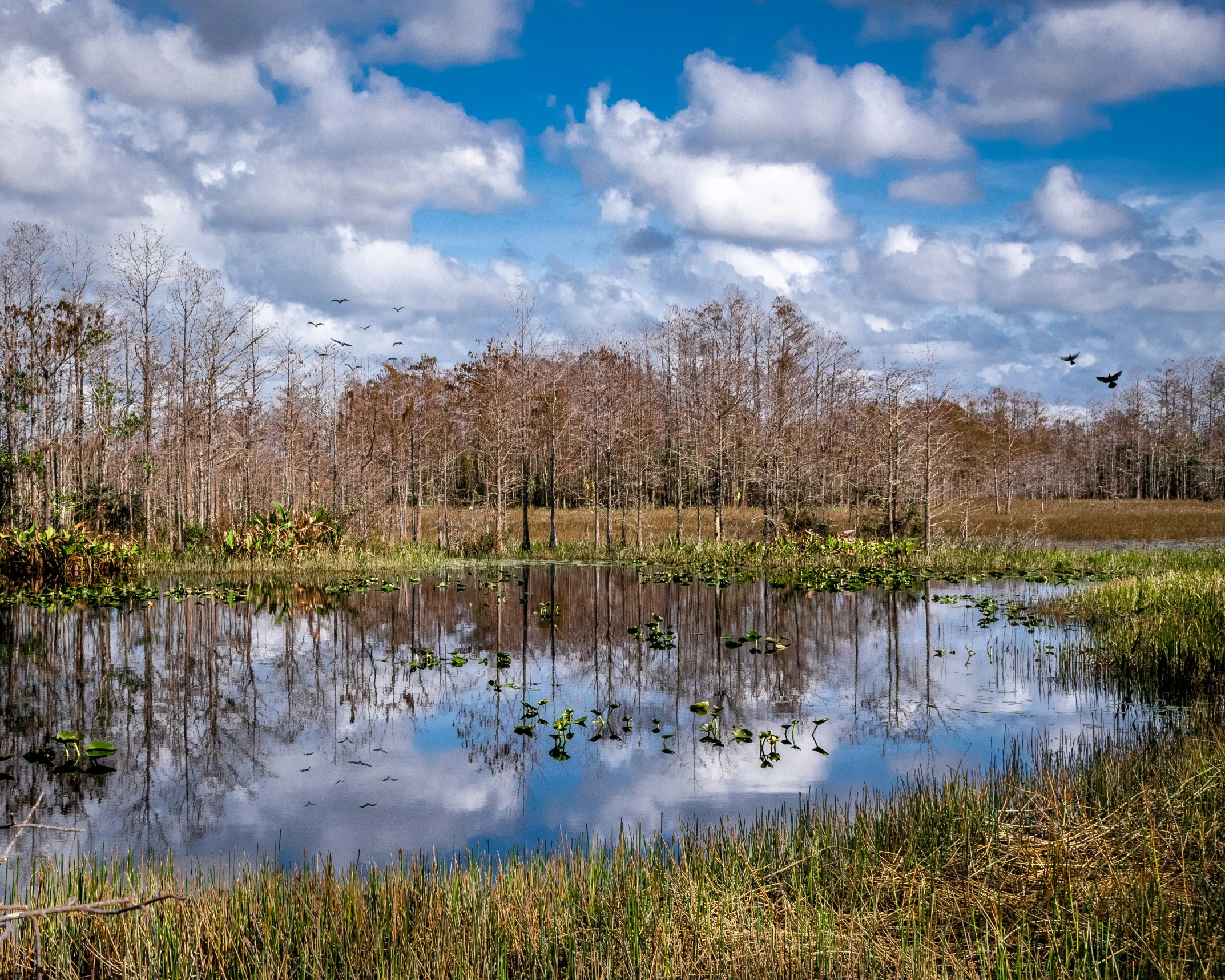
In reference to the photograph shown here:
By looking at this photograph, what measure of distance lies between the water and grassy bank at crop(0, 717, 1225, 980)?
4.54 feet

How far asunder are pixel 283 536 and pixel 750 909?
2314cm

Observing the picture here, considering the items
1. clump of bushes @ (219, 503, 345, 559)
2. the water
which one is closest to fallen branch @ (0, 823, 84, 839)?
the water

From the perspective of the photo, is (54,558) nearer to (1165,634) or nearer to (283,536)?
(283,536)

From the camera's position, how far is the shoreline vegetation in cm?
407

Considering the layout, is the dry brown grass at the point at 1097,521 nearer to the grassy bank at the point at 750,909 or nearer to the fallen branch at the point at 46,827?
the grassy bank at the point at 750,909

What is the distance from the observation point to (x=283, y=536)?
2541 centimetres

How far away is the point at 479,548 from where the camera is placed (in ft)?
104

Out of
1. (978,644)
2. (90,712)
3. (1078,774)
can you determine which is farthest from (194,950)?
(978,644)

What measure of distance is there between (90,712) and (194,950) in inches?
281

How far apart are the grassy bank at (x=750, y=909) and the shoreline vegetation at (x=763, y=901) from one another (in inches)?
0.7

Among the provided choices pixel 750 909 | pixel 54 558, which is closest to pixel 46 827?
pixel 750 909

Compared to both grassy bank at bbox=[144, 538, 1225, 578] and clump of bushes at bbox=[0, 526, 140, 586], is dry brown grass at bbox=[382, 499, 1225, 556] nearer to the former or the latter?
grassy bank at bbox=[144, 538, 1225, 578]

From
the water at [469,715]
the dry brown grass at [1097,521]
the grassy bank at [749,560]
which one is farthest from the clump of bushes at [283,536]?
the dry brown grass at [1097,521]

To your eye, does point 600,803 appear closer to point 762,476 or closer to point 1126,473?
point 762,476
